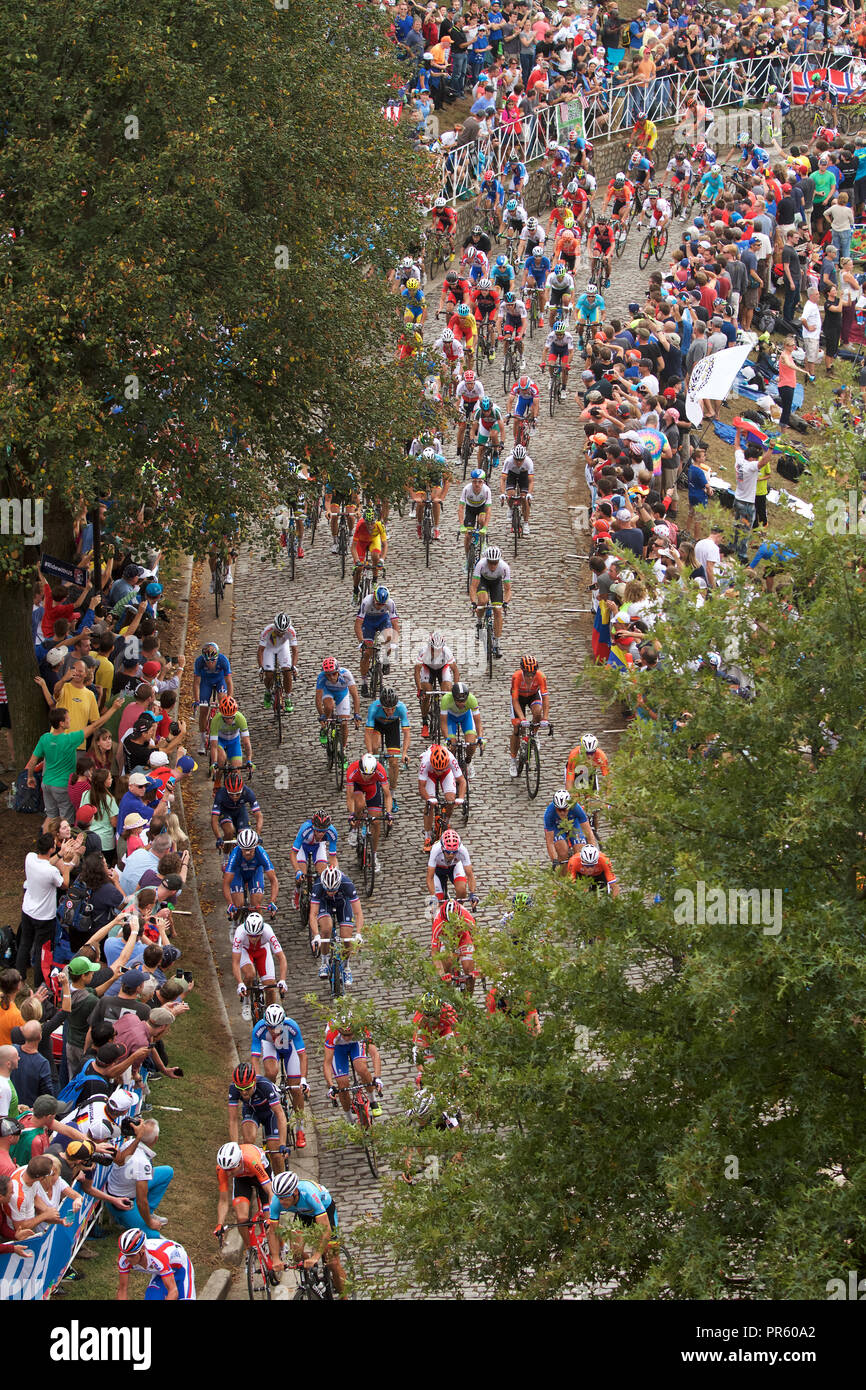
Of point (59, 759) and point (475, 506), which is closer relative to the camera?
point (59, 759)

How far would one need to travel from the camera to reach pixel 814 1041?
10773 millimetres

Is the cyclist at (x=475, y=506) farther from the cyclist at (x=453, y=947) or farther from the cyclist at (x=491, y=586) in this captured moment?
the cyclist at (x=453, y=947)

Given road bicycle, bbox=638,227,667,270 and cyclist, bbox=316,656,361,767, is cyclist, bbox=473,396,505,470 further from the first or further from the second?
road bicycle, bbox=638,227,667,270

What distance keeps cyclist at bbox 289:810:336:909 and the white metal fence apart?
65.2ft

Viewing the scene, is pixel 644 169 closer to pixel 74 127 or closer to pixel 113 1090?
pixel 74 127

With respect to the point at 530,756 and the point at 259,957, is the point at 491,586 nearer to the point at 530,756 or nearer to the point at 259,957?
the point at 530,756

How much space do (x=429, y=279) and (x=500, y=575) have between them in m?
15.2

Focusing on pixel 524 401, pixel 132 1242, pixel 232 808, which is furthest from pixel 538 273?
pixel 132 1242

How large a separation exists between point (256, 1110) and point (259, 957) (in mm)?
2169

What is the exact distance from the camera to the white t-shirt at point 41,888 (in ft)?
52.5

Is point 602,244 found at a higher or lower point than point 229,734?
higher

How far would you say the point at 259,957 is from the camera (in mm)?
16906

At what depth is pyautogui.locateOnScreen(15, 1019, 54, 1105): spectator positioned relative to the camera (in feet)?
45.7

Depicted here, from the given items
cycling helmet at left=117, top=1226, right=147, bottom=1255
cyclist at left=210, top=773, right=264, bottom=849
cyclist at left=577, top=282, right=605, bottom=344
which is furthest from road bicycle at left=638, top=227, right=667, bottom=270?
cycling helmet at left=117, top=1226, right=147, bottom=1255
